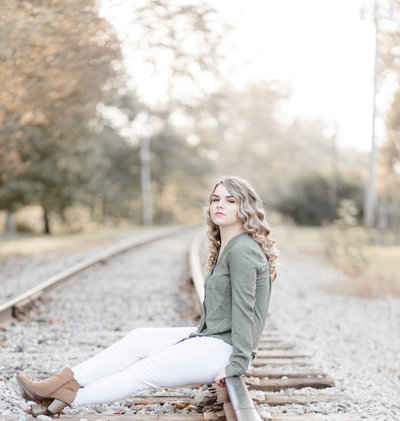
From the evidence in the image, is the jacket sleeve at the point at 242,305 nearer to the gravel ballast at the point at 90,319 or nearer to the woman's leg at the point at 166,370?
the woman's leg at the point at 166,370

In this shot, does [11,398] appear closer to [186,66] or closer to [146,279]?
[146,279]

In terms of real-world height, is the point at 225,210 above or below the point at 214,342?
above

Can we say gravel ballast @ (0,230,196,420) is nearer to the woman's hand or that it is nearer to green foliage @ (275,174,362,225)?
the woman's hand

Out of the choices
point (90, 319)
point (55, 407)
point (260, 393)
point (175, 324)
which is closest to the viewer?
point (55, 407)

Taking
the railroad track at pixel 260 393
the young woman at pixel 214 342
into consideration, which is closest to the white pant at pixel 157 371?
the young woman at pixel 214 342

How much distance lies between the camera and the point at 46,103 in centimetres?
1196

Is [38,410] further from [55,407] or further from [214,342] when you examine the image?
[214,342]

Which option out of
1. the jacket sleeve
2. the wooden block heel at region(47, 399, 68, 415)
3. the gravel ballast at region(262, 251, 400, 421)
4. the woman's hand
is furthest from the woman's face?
the wooden block heel at region(47, 399, 68, 415)

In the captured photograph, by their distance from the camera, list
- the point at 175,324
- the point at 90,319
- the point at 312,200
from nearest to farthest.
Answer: the point at 175,324
the point at 90,319
the point at 312,200

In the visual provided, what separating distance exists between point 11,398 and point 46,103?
9.21 metres

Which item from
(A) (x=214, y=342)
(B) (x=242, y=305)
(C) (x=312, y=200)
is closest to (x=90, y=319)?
(A) (x=214, y=342)

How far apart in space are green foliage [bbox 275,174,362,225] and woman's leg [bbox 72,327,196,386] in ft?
110

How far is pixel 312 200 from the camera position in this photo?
121 feet

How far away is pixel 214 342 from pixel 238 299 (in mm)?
295
